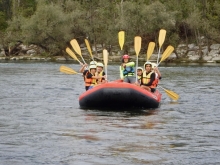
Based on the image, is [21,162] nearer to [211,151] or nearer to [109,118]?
[211,151]

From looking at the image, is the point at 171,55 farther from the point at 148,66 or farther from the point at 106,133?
the point at 106,133

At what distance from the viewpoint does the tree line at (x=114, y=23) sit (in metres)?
51.2

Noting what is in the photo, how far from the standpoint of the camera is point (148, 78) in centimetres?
1720

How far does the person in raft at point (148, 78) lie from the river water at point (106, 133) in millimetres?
759

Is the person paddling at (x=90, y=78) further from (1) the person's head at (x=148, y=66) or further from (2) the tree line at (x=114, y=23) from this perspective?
(2) the tree line at (x=114, y=23)

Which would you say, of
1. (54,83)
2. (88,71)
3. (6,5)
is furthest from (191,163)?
(6,5)

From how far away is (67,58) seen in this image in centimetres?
5494

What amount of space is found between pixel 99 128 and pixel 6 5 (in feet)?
203

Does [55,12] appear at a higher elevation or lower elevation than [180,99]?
higher

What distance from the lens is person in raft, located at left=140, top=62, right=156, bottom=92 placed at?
56.0ft

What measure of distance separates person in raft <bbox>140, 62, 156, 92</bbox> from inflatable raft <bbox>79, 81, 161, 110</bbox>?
0.59m

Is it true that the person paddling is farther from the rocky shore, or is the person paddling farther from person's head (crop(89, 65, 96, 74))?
the rocky shore

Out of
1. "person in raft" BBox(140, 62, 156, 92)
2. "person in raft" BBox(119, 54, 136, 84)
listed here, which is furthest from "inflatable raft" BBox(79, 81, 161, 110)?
"person in raft" BBox(119, 54, 136, 84)

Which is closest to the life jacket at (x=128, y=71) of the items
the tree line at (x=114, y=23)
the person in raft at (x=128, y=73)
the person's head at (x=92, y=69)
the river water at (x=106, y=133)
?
the person in raft at (x=128, y=73)
